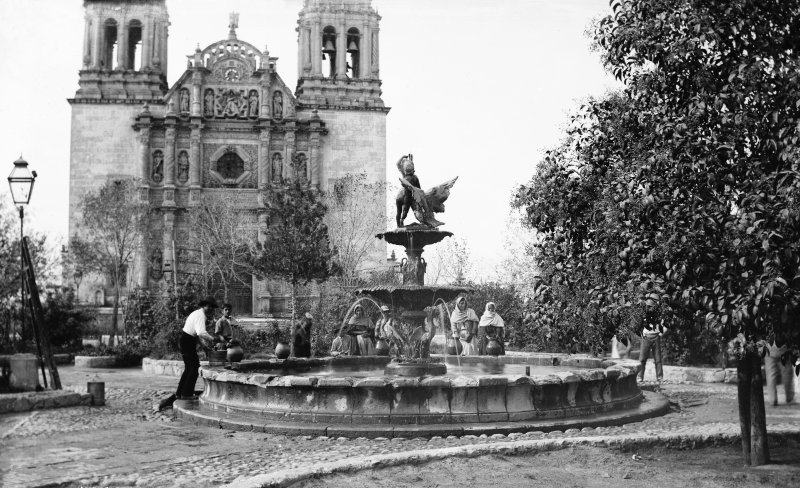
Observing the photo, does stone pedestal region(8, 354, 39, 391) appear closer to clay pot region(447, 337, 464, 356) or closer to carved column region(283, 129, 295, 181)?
clay pot region(447, 337, 464, 356)

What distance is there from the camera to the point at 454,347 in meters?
15.8

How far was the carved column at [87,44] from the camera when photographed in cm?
4119

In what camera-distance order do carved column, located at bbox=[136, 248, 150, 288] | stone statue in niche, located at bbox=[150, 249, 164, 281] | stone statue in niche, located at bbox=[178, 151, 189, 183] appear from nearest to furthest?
1. carved column, located at bbox=[136, 248, 150, 288]
2. stone statue in niche, located at bbox=[150, 249, 164, 281]
3. stone statue in niche, located at bbox=[178, 151, 189, 183]

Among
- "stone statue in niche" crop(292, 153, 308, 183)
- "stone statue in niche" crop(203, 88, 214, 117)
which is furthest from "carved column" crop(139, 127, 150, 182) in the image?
"stone statue in niche" crop(292, 153, 308, 183)

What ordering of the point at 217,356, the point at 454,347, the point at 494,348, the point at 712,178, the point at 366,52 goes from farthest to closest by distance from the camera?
the point at 366,52
the point at 454,347
the point at 494,348
the point at 217,356
the point at 712,178

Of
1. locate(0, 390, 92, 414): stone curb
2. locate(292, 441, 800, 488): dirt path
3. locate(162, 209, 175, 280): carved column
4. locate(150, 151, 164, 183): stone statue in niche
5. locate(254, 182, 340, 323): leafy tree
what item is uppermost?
locate(150, 151, 164, 183): stone statue in niche

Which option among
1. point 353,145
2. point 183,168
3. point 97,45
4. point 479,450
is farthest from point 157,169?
point 479,450

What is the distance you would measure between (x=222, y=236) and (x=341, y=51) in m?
11.9

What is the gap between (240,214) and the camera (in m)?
39.5

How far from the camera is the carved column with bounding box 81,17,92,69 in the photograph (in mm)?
41188

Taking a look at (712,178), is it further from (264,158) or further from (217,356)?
(264,158)

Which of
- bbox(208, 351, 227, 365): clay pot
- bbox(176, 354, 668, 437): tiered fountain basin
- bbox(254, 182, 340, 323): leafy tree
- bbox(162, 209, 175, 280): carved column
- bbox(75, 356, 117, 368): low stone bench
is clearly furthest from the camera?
bbox(162, 209, 175, 280): carved column

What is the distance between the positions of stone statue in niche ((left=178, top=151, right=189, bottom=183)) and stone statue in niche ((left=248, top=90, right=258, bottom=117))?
3732mm

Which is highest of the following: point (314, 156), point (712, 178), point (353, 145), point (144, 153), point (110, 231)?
point (353, 145)
